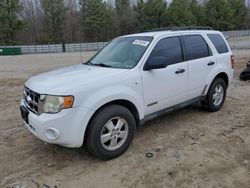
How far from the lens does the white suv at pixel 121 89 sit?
3.18m

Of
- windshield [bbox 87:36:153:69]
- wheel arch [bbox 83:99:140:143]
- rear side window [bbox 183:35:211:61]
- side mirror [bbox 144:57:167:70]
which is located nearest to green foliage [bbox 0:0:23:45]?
windshield [bbox 87:36:153:69]

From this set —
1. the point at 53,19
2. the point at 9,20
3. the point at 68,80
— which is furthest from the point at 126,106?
the point at 53,19

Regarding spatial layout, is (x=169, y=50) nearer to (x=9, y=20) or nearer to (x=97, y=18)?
(x=9, y=20)

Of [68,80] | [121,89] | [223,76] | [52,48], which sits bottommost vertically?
[223,76]

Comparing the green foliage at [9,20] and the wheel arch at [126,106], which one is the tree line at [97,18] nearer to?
the green foliage at [9,20]

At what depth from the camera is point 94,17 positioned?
48781 mm

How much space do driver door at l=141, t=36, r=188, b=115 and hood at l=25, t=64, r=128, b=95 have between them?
0.51 meters

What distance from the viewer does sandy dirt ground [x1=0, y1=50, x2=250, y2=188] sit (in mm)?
3119

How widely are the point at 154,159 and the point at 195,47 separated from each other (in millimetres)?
2296

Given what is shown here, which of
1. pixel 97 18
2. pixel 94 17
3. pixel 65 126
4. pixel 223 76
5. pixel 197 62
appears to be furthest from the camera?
pixel 97 18

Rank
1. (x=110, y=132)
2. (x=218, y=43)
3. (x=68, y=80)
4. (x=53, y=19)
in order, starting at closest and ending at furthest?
(x=68, y=80)
(x=110, y=132)
(x=218, y=43)
(x=53, y=19)

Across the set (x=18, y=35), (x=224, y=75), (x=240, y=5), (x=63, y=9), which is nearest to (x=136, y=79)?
(x=224, y=75)

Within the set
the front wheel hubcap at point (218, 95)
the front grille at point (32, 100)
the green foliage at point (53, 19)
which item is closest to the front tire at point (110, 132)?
the front grille at point (32, 100)

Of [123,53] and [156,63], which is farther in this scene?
[123,53]
